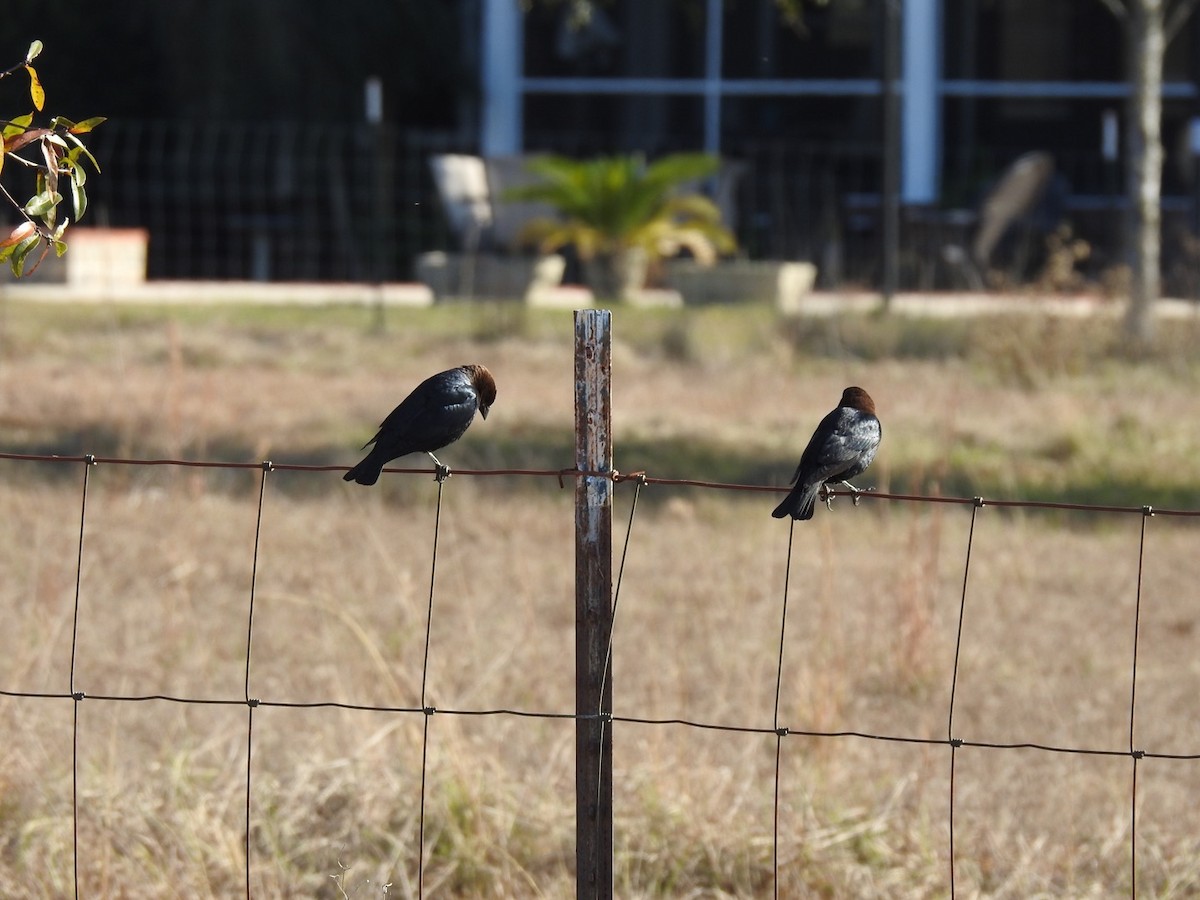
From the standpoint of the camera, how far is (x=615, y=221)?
13758 mm

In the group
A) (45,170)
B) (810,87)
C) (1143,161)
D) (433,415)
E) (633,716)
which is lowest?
(633,716)

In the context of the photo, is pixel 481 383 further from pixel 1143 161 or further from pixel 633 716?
pixel 1143 161

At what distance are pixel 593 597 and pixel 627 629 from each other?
314 centimetres

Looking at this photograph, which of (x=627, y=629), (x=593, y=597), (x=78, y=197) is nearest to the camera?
(x=78, y=197)

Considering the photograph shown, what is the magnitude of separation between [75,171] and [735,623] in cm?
385

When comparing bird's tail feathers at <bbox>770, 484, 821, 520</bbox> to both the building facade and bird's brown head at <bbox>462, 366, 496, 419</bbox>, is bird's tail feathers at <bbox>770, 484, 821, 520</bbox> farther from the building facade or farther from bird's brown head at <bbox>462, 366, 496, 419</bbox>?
the building facade

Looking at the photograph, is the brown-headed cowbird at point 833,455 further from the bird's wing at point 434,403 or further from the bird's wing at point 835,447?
the bird's wing at point 434,403

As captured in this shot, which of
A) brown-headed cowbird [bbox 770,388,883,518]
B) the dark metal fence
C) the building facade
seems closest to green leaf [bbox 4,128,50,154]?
brown-headed cowbird [bbox 770,388,883,518]

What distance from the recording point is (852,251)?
16.1 metres

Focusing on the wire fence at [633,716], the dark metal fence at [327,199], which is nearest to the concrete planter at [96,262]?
the dark metal fence at [327,199]

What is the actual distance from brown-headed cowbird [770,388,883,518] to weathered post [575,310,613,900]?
34 centimetres

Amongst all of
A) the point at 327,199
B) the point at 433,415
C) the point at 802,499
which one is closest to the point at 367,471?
the point at 433,415

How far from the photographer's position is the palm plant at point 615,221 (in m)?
13.7

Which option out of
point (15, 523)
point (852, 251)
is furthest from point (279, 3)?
point (15, 523)
